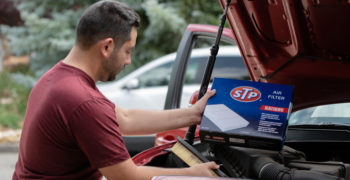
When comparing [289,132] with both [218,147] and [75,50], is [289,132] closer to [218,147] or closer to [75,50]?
[218,147]

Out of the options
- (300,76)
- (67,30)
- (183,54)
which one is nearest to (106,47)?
(300,76)

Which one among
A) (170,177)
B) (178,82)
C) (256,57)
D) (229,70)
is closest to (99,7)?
(170,177)

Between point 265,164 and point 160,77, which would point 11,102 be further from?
point 265,164

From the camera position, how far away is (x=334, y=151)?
2.79 meters

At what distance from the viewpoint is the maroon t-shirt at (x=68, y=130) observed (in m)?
1.88

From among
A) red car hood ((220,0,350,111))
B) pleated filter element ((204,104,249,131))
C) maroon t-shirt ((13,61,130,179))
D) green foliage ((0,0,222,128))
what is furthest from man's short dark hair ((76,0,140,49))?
green foliage ((0,0,222,128))

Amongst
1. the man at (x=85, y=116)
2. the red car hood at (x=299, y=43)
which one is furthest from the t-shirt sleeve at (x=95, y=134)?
the red car hood at (x=299, y=43)

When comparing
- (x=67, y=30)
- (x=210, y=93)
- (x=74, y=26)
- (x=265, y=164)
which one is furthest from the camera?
(x=74, y=26)

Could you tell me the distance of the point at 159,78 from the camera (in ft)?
25.1

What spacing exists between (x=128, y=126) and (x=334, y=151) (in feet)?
4.14

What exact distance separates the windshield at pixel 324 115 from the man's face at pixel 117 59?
4.86ft

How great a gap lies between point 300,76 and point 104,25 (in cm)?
147

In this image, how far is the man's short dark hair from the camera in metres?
2.00

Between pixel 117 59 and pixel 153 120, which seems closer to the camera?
pixel 117 59
